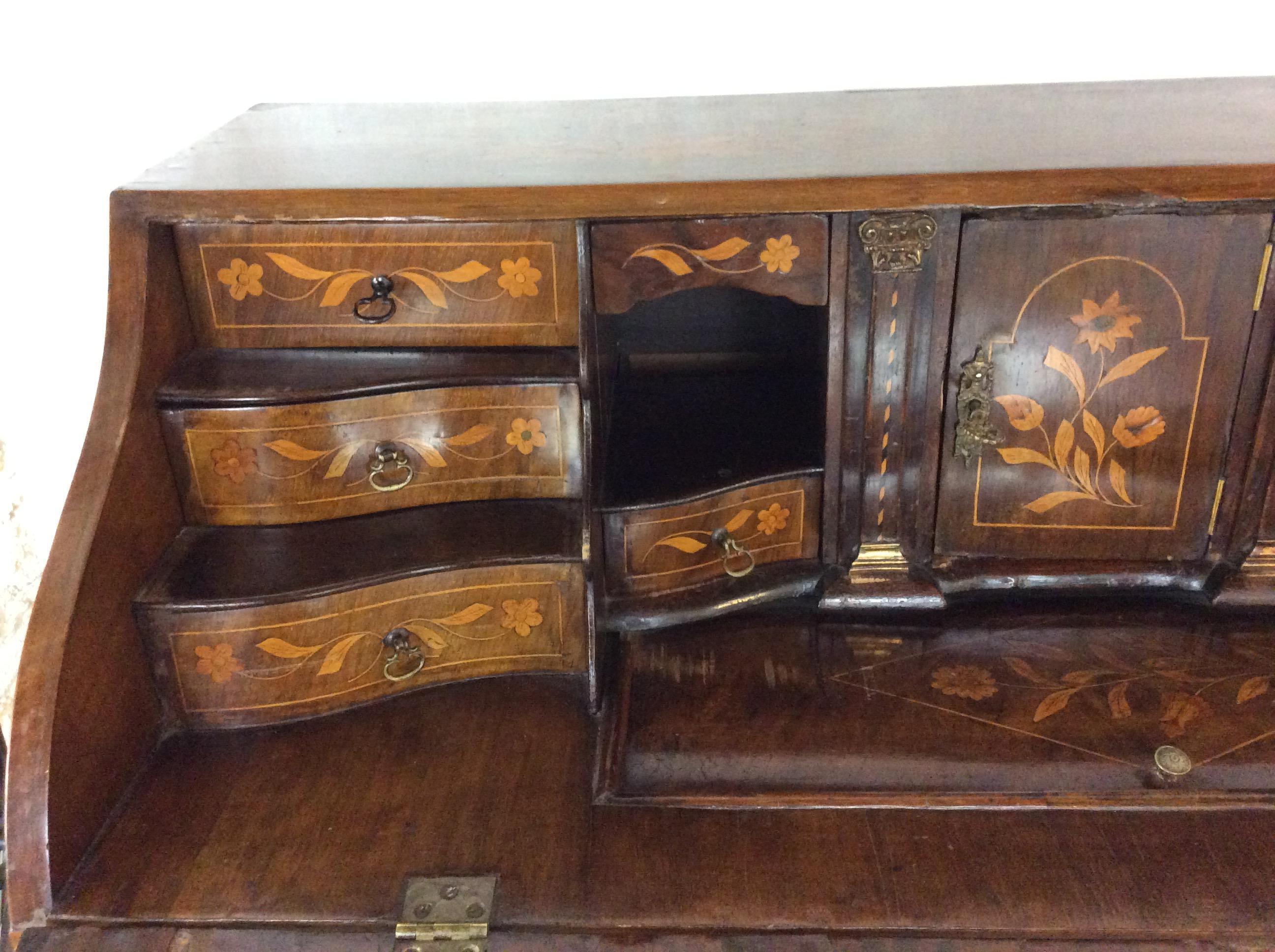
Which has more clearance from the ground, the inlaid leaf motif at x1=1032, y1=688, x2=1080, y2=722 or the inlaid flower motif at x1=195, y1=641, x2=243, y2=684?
the inlaid flower motif at x1=195, y1=641, x2=243, y2=684

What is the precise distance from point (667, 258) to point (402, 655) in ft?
1.69

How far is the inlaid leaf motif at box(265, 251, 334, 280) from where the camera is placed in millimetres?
1088

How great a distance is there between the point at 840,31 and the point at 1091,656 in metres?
0.95

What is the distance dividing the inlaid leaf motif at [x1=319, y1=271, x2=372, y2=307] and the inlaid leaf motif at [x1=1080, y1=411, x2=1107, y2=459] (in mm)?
786

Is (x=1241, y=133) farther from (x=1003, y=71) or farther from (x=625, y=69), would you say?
(x=625, y=69)

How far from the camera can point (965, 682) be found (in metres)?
1.16

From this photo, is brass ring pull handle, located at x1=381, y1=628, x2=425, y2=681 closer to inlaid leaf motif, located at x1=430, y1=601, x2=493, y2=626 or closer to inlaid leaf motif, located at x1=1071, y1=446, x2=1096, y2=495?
inlaid leaf motif, located at x1=430, y1=601, x2=493, y2=626

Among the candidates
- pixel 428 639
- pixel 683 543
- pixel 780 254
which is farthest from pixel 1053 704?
pixel 428 639

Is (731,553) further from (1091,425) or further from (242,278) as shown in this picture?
(242,278)

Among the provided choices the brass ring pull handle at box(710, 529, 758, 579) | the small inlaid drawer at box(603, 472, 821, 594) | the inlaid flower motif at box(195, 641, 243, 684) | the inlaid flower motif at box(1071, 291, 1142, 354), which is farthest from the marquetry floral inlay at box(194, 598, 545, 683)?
the inlaid flower motif at box(1071, 291, 1142, 354)

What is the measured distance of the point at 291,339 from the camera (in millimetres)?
1140

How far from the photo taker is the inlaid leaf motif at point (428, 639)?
1152 millimetres

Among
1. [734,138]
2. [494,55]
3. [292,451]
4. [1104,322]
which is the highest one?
[494,55]

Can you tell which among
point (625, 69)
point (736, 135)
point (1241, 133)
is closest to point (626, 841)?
point (736, 135)
